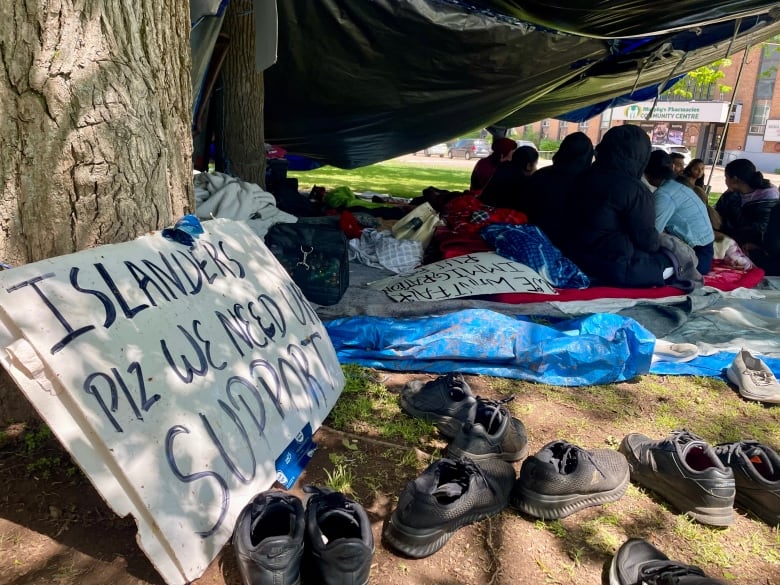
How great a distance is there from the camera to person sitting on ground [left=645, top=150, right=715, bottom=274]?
15.3 feet

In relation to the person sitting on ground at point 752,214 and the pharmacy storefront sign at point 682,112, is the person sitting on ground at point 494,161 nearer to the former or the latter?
the person sitting on ground at point 752,214

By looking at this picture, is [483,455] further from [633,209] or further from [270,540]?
[633,209]

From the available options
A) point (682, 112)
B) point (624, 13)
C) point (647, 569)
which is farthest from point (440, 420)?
point (682, 112)

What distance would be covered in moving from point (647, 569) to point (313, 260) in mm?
2587

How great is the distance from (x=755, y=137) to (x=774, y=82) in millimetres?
3075

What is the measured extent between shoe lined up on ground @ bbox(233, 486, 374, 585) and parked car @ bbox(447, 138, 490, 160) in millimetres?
30767

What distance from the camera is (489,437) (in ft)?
6.88

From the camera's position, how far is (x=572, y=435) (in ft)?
7.97

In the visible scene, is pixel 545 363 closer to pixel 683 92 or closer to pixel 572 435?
pixel 572 435

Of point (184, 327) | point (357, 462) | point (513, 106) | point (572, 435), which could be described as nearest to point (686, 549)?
point (572, 435)

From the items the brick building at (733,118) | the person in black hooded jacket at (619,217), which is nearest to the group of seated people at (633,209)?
the person in black hooded jacket at (619,217)

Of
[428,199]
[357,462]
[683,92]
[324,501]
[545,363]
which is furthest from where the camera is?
[683,92]

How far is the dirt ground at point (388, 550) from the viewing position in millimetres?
1548

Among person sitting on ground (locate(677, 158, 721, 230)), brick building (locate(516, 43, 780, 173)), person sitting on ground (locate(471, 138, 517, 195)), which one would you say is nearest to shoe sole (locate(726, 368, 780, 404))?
person sitting on ground (locate(677, 158, 721, 230))
